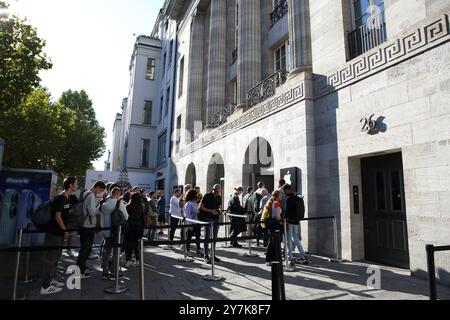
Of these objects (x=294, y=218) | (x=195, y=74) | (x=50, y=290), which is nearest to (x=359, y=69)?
(x=294, y=218)

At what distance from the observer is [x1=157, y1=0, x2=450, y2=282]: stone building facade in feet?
18.4

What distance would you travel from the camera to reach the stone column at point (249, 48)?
42.9 feet

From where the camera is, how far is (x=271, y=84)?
11.4 m

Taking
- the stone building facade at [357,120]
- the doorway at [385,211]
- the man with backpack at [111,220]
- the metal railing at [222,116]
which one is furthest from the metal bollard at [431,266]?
the metal railing at [222,116]

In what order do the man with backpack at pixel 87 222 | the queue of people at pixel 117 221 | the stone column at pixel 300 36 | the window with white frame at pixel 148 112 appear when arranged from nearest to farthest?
the queue of people at pixel 117 221
the man with backpack at pixel 87 222
the stone column at pixel 300 36
the window with white frame at pixel 148 112

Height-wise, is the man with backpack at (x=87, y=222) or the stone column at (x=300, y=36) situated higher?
the stone column at (x=300, y=36)

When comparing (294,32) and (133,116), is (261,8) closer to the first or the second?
(294,32)

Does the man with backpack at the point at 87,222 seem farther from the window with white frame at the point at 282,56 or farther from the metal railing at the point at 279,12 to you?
the metal railing at the point at 279,12

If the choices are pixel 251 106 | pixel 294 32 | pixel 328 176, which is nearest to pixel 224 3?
pixel 251 106

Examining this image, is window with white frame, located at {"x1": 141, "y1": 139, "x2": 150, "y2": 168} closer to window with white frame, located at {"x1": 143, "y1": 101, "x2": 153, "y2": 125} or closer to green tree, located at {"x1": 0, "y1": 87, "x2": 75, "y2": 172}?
window with white frame, located at {"x1": 143, "y1": 101, "x2": 153, "y2": 125}

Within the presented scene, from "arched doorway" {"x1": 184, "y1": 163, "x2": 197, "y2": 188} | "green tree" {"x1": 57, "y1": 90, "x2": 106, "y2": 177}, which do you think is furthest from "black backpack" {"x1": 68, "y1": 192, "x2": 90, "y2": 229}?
"green tree" {"x1": 57, "y1": 90, "x2": 106, "y2": 177}

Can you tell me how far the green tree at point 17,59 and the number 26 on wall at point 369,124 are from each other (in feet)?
42.2

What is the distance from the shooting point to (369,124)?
22.3 feet

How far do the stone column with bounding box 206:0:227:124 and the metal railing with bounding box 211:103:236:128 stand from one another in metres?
0.51
